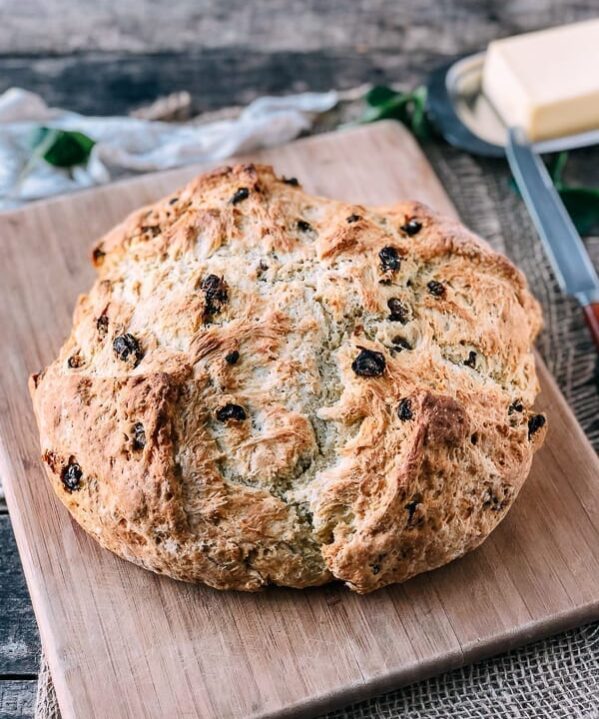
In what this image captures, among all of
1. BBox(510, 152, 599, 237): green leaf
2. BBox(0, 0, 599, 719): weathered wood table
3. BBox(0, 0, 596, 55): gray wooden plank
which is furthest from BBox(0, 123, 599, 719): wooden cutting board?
BBox(0, 0, 596, 55): gray wooden plank

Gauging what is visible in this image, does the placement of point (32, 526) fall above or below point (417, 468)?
below

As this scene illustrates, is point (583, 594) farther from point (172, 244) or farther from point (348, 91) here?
point (348, 91)

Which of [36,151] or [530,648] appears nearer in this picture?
[530,648]

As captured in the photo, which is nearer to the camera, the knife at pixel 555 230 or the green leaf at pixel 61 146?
the knife at pixel 555 230

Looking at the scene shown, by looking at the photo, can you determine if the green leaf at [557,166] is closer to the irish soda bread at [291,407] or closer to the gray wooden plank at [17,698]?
the irish soda bread at [291,407]

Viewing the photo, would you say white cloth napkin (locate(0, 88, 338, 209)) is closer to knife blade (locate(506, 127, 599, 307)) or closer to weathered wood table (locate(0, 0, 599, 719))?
weathered wood table (locate(0, 0, 599, 719))

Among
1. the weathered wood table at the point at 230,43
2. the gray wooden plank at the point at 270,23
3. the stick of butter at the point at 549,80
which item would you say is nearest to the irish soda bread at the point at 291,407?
the stick of butter at the point at 549,80

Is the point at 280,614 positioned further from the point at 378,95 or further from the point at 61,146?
the point at 378,95

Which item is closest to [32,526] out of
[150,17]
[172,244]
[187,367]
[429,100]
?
[187,367]
